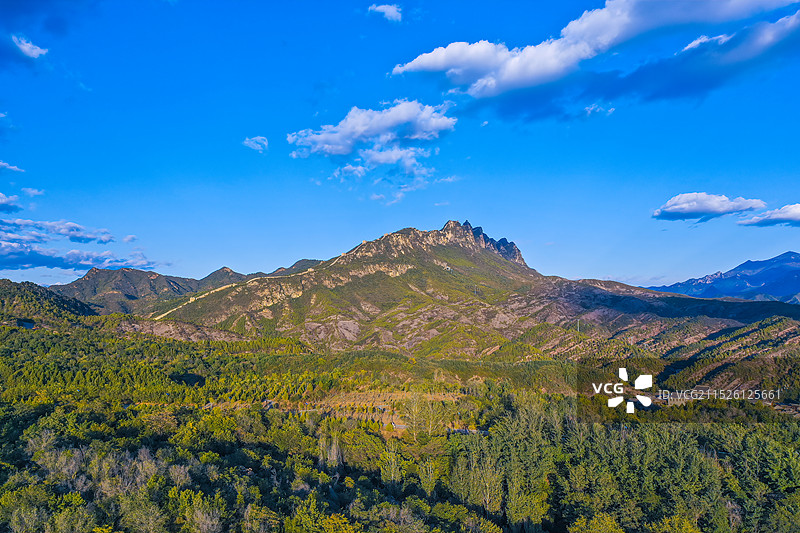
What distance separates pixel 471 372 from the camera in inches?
6216

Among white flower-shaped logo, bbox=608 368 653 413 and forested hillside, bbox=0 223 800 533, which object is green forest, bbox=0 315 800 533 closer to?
forested hillside, bbox=0 223 800 533

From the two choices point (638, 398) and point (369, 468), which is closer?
point (369, 468)

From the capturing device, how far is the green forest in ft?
149

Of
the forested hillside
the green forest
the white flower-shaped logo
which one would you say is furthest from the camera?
the white flower-shaped logo

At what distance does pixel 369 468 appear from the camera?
7381 centimetres

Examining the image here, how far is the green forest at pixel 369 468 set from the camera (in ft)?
149

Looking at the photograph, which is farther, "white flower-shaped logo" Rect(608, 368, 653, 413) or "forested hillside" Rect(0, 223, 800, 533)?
"white flower-shaped logo" Rect(608, 368, 653, 413)

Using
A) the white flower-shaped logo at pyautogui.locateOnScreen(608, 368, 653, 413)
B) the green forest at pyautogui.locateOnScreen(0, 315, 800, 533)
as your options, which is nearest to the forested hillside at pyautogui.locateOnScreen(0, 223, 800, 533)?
the green forest at pyautogui.locateOnScreen(0, 315, 800, 533)

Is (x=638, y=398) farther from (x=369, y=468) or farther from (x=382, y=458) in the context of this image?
(x=369, y=468)

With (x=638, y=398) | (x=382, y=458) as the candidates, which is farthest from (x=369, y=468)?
(x=638, y=398)

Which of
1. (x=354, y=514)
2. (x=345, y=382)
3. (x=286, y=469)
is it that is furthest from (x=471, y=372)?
(x=354, y=514)

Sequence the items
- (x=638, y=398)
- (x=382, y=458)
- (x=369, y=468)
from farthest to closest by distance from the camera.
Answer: (x=638, y=398) < (x=382, y=458) < (x=369, y=468)

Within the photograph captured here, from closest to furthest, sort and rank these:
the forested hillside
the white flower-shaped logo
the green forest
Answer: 1. the green forest
2. the forested hillside
3. the white flower-shaped logo

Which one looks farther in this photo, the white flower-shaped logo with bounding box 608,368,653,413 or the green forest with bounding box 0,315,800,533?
the white flower-shaped logo with bounding box 608,368,653,413
